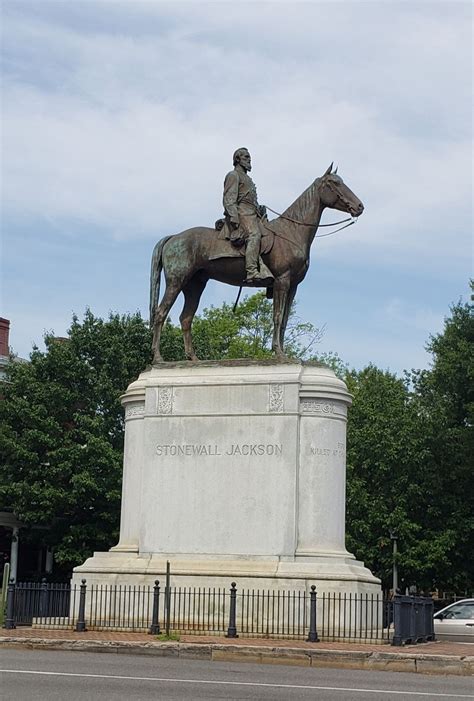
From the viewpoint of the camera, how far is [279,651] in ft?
61.6

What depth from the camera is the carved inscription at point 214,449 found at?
24.0 metres

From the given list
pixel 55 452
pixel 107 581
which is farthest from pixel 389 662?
pixel 55 452

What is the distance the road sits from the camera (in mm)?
13461

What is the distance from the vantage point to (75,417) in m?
45.1

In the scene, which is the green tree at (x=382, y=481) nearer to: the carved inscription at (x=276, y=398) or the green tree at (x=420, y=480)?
the green tree at (x=420, y=480)

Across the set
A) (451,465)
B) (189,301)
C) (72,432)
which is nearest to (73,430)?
(72,432)

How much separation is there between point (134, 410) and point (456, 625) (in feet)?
35.6

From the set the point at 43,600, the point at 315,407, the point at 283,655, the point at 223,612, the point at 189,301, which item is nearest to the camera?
the point at 283,655

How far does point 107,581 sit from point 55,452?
2031 centimetres

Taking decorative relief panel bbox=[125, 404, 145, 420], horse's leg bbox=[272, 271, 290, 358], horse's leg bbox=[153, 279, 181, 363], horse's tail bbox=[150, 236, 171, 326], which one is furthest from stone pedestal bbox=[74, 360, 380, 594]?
horse's tail bbox=[150, 236, 171, 326]

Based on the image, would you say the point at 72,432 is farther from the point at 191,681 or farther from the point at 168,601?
the point at 191,681

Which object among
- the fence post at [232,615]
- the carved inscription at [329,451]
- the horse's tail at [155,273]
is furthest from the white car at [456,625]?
the horse's tail at [155,273]

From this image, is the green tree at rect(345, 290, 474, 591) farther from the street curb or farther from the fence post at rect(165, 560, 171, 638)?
the street curb

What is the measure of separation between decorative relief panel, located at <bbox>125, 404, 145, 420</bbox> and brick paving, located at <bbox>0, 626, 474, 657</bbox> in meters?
5.35
